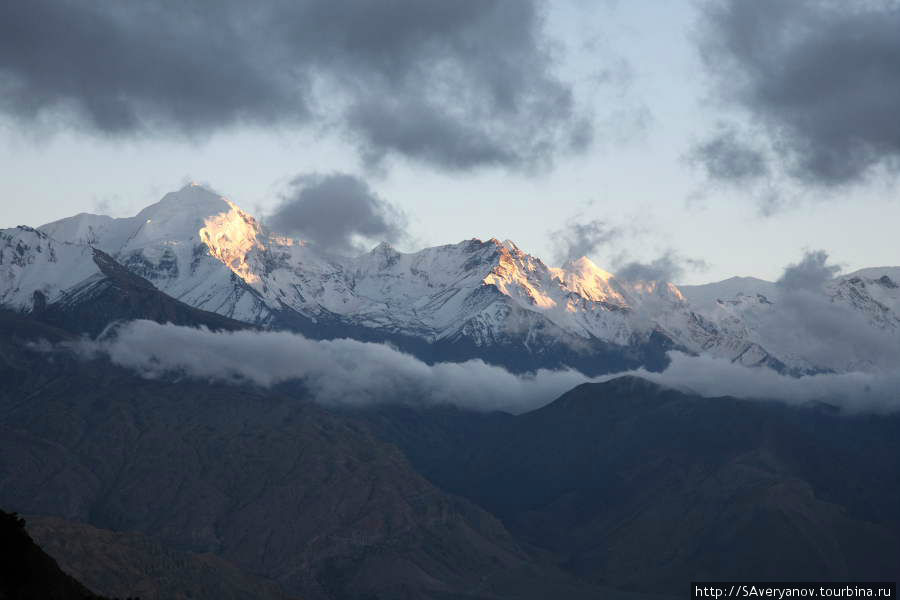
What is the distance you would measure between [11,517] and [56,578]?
9288mm

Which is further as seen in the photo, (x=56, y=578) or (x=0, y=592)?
(x=56, y=578)

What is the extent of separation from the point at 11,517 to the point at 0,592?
13.2m

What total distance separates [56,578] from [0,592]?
1472 cm

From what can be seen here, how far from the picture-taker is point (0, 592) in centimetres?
16175

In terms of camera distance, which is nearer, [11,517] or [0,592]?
[0,592]

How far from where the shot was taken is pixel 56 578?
176250 millimetres

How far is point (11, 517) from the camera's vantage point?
17312cm
